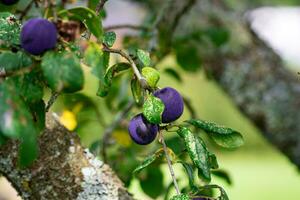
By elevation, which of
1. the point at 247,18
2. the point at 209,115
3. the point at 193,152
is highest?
the point at 247,18

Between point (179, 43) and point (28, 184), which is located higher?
point (179, 43)

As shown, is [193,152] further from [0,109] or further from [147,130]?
[0,109]

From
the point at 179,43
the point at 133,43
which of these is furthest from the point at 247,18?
the point at 133,43

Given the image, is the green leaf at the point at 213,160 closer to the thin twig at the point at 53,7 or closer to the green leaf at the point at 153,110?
the green leaf at the point at 153,110

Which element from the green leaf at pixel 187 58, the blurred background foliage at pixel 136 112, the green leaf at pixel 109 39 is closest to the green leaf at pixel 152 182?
the blurred background foliage at pixel 136 112

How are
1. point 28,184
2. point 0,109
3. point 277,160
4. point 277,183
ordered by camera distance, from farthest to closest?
1. point 277,160
2. point 277,183
3. point 28,184
4. point 0,109

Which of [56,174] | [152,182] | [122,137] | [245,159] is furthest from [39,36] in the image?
[245,159]
